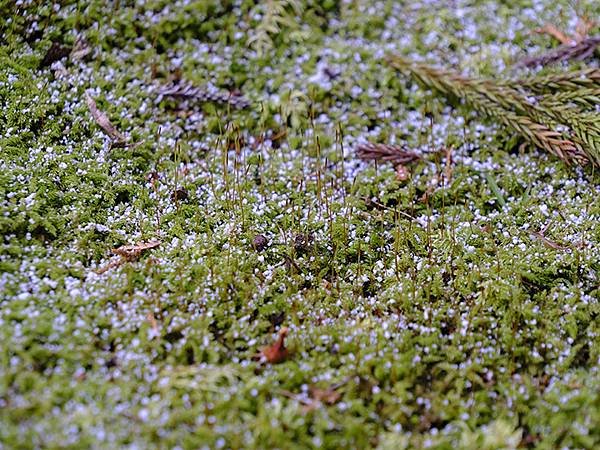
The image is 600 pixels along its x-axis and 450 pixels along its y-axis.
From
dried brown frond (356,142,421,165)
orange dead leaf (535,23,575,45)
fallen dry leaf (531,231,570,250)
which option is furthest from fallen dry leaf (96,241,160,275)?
orange dead leaf (535,23,575,45)

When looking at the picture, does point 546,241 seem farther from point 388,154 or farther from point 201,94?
point 201,94

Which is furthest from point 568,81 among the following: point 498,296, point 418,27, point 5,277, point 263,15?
point 5,277

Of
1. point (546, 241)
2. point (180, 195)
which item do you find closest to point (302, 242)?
point (180, 195)

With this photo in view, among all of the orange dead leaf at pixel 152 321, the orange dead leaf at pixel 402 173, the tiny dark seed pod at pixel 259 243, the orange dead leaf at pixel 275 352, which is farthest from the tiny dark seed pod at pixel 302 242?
the orange dead leaf at pixel 152 321

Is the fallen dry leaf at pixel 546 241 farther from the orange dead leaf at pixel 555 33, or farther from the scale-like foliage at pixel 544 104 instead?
the orange dead leaf at pixel 555 33

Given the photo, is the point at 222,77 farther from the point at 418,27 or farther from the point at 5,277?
the point at 5,277

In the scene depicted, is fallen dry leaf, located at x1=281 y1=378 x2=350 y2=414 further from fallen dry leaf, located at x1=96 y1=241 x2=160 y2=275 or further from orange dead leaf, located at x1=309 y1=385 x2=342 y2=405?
fallen dry leaf, located at x1=96 y1=241 x2=160 y2=275
